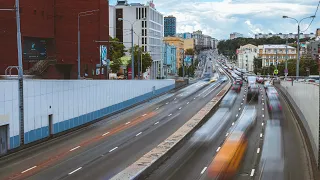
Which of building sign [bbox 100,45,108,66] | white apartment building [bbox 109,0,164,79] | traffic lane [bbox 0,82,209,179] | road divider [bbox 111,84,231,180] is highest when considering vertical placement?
white apartment building [bbox 109,0,164,79]

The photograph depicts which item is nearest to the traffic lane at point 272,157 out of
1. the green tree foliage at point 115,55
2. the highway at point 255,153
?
the highway at point 255,153

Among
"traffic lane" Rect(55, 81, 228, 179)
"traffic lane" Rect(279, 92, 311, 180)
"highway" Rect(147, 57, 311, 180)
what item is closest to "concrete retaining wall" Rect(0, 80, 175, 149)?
"traffic lane" Rect(55, 81, 228, 179)

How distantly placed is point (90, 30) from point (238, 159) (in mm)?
48425

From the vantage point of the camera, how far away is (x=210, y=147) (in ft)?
97.8

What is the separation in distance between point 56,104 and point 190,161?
547 inches

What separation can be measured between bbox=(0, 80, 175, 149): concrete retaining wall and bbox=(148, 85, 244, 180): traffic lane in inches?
412

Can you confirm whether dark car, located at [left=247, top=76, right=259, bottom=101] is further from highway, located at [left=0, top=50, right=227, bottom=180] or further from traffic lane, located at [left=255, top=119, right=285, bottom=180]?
traffic lane, located at [left=255, top=119, right=285, bottom=180]

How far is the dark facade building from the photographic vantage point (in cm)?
5256

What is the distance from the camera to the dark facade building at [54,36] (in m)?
52.6

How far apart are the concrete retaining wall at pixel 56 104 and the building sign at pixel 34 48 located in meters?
13.8

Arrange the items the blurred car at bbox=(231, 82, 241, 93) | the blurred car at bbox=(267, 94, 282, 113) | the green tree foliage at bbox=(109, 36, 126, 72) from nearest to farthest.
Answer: the blurred car at bbox=(267, 94, 282, 113) < the blurred car at bbox=(231, 82, 241, 93) < the green tree foliage at bbox=(109, 36, 126, 72)

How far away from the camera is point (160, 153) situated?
26.3 metres

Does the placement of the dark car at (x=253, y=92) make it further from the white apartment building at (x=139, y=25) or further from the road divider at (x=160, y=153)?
the white apartment building at (x=139, y=25)

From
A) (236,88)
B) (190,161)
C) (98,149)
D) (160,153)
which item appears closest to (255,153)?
(190,161)
